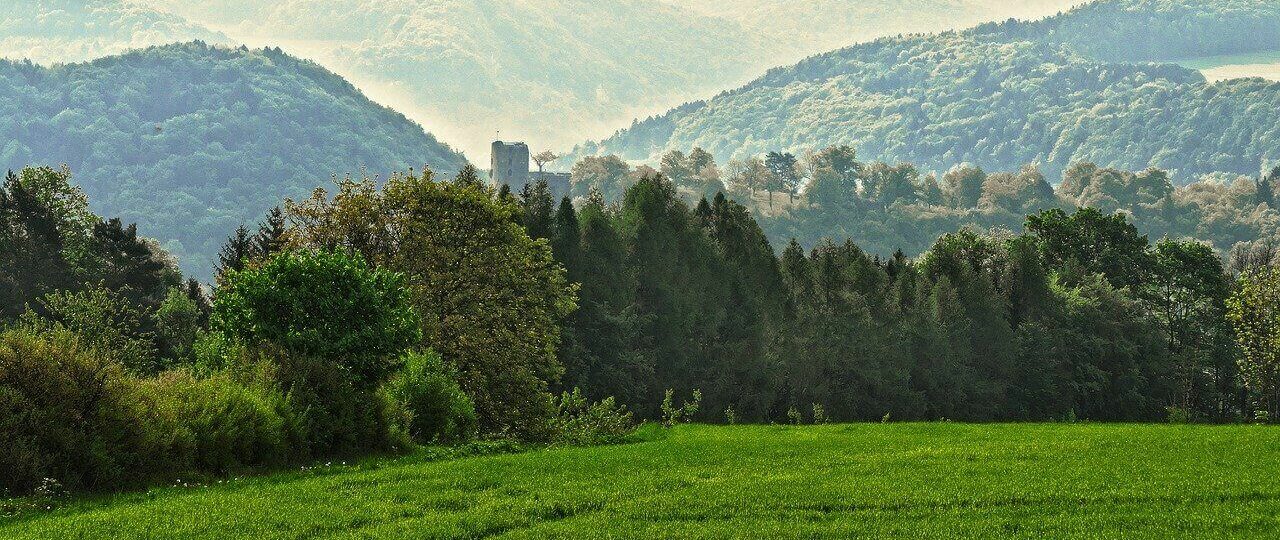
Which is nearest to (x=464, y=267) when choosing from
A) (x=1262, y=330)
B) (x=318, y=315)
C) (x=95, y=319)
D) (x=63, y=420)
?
(x=318, y=315)

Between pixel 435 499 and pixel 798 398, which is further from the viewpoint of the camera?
pixel 798 398

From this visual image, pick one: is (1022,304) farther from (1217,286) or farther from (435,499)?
(435,499)

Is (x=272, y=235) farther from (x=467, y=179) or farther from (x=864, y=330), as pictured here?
(x=864, y=330)

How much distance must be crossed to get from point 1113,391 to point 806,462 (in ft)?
163

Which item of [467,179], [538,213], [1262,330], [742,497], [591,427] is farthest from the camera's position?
[538,213]

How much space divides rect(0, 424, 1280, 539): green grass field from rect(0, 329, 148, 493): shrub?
3.33 feet

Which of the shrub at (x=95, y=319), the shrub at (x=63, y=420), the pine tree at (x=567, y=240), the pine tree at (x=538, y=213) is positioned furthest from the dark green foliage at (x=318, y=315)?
the pine tree at (x=567, y=240)

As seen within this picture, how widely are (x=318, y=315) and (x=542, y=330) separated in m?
16.0

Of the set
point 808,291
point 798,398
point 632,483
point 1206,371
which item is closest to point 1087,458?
point 632,483

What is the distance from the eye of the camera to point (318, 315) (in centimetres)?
2658

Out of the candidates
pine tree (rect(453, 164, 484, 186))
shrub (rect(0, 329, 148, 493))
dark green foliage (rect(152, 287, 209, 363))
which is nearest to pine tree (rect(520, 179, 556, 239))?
pine tree (rect(453, 164, 484, 186))

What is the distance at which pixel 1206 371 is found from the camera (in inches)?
2803

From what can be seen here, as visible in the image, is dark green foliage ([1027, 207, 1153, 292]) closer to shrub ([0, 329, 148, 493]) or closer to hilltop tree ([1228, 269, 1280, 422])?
hilltop tree ([1228, 269, 1280, 422])

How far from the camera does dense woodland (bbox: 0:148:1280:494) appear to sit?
2142 cm
